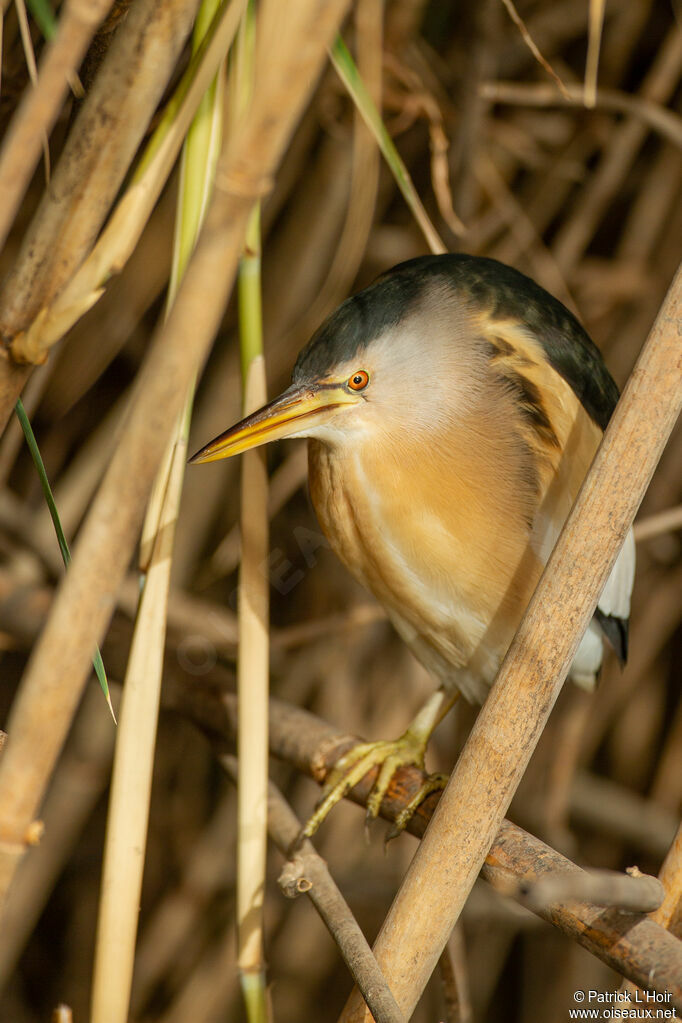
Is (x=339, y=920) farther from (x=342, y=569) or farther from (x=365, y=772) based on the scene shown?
(x=342, y=569)

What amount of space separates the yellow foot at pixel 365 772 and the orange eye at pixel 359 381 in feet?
1.34

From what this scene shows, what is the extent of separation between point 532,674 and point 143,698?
25 cm

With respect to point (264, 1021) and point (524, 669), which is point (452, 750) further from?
point (524, 669)

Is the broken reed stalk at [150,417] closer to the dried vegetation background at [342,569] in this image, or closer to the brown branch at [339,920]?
the brown branch at [339,920]

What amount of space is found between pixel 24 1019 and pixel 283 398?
121cm

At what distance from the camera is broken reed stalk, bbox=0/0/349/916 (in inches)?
15.8

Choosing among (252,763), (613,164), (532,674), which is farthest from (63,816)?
(613,164)

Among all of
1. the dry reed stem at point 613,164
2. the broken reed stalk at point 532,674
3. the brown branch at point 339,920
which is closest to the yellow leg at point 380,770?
the brown branch at point 339,920

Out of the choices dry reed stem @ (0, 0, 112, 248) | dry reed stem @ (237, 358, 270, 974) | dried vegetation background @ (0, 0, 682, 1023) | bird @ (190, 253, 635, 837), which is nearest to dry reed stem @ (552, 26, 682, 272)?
dried vegetation background @ (0, 0, 682, 1023)

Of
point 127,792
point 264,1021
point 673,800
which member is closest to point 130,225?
point 127,792

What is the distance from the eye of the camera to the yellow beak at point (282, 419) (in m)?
0.87

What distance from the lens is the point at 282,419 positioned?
0.91 meters

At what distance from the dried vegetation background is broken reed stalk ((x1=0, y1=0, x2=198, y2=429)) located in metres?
0.82

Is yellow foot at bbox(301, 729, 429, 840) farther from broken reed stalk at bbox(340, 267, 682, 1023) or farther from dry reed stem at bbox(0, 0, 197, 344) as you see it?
dry reed stem at bbox(0, 0, 197, 344)
